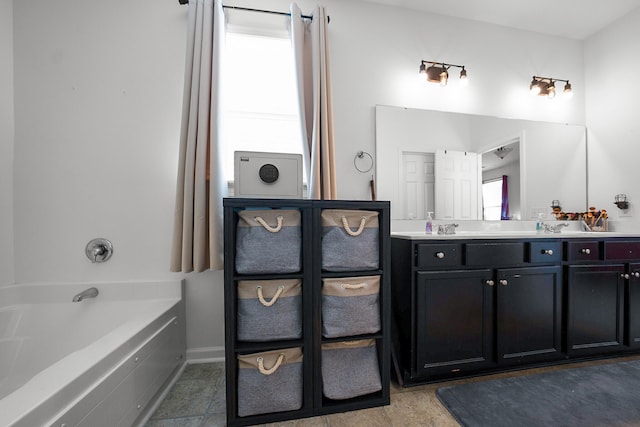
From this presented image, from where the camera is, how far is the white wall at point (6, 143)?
58.2 inches

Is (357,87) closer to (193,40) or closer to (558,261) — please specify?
(193,40)

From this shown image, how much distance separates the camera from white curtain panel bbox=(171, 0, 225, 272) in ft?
4.93

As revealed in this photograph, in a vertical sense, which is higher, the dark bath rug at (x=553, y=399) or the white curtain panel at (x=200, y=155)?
the white curtain panel at (x=200, y=155)

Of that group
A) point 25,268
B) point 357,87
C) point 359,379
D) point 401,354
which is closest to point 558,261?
point 401,354

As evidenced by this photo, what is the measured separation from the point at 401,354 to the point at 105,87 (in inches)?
99.3

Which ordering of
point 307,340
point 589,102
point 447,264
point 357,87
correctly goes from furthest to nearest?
point 589,102 → point 357,87 → point 447,264 → point 307,340

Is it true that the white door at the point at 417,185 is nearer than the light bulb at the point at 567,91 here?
Yes

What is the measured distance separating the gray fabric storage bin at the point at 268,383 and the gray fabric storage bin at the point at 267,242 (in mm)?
403

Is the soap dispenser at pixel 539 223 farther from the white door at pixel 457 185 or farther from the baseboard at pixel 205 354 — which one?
the baseboard at pixel 205 354

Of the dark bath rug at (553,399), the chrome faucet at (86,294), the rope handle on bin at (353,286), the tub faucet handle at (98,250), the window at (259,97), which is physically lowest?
the dark bath rug at (553,399)

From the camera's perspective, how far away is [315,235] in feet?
3.96

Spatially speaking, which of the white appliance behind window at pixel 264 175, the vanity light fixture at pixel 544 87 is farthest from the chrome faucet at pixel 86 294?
the vanity light fixture at pixel 544 87

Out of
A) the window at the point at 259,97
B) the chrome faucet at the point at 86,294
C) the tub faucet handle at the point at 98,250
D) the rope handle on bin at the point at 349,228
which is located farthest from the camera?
the window at the point at 259,97

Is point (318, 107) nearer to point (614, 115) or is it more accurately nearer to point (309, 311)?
point (309, 311)
